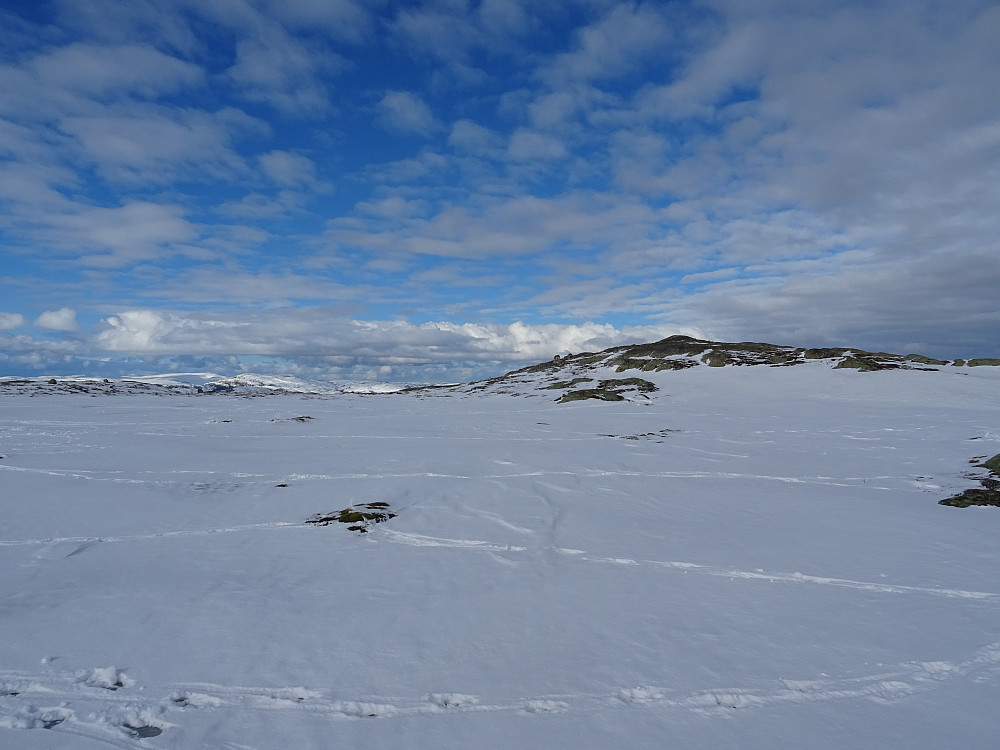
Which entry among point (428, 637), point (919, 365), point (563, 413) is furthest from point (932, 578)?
point (919, 365)

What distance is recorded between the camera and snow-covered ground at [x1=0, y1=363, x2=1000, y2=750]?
423cm

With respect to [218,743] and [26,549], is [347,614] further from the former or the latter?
[26,549]

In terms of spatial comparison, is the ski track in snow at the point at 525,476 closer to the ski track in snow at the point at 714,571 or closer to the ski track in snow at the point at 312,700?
the ski track in snow at the point at 714,571

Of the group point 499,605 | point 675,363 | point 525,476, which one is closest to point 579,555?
point 499,605

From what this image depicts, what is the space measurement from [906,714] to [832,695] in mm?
513

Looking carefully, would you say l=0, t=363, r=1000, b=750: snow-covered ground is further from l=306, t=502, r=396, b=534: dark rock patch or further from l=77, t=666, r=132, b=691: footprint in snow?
l=306, t=502, r=396, b=534: dark rock patch

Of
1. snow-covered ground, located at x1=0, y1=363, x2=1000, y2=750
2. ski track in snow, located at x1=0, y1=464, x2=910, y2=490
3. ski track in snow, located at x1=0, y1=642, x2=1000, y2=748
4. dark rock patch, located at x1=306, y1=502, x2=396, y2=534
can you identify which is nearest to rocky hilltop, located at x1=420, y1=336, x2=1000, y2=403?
ski track in snow, located at x1=0, y1=464, x2=910, y2=490

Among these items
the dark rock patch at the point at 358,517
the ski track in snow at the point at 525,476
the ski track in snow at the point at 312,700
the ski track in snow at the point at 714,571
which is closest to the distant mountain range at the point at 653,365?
the ski track in snow at the point at 525,476

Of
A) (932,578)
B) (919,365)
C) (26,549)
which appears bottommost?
(932,578)

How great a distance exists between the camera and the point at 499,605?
6.27 metres

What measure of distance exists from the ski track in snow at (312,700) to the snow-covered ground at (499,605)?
24mm

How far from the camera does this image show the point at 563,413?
1104 inches

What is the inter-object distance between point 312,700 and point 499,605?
242cm

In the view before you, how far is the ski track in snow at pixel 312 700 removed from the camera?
4.20 metres
